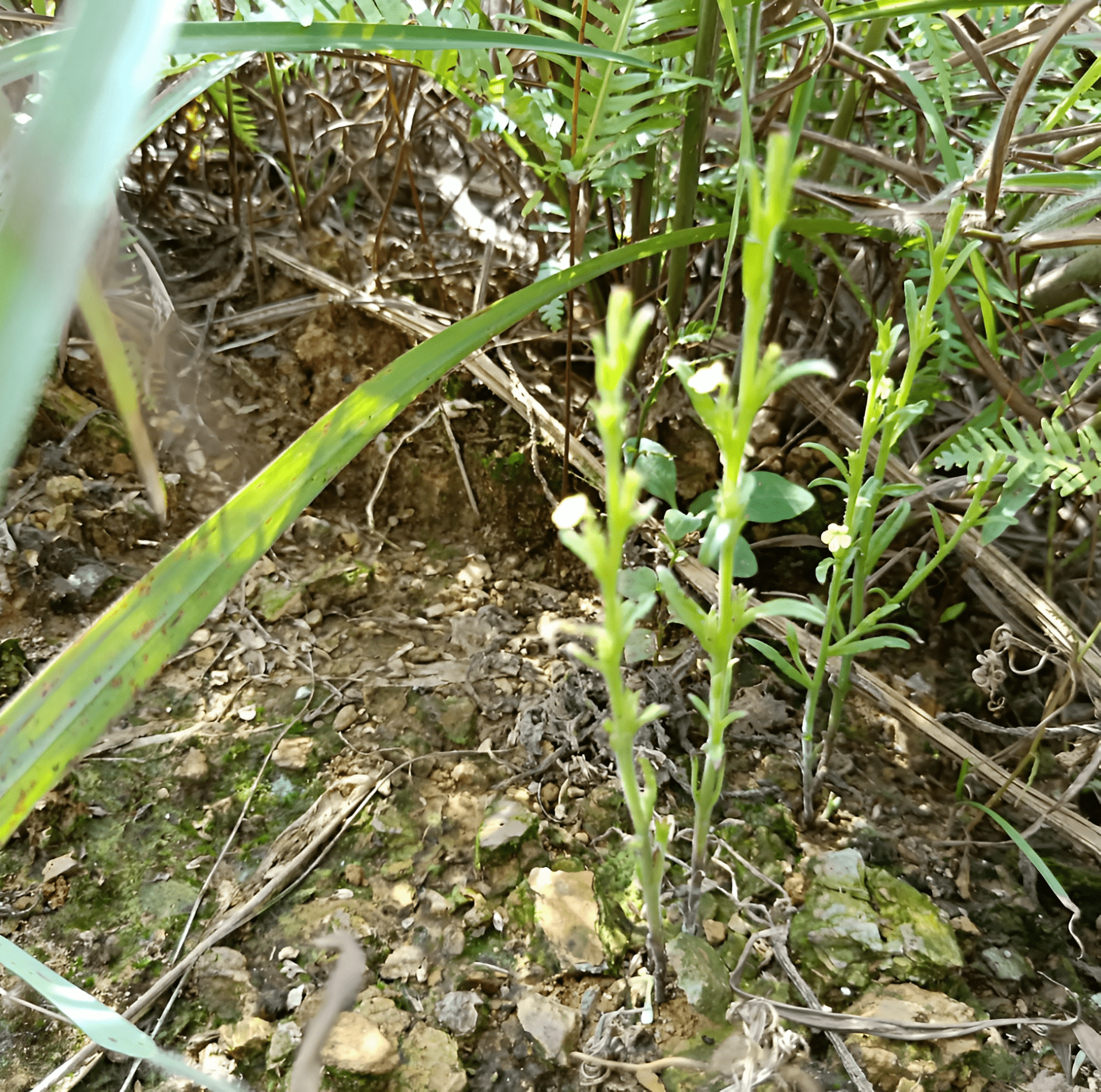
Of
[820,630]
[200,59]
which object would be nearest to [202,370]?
[200,59]

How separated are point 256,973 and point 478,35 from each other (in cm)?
98

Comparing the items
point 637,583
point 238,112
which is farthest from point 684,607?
point 238,112

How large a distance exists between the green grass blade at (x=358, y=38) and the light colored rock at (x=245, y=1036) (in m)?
0.92

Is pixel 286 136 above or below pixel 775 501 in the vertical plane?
above

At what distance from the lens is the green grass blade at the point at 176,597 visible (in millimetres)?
555

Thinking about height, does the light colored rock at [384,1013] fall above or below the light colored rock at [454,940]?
above

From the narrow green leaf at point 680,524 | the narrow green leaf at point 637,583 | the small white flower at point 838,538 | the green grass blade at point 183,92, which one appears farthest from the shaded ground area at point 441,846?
the green grass blade at point 183,92

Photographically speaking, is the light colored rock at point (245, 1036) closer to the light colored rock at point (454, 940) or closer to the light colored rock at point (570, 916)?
the light colored rock at point (454, 940)

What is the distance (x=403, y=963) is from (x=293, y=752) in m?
0.30

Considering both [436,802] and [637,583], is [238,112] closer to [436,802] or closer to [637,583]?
[637,583]

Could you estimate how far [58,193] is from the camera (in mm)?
426

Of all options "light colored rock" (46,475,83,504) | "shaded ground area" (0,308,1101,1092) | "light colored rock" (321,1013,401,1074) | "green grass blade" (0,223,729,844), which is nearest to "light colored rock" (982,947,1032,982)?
"shaded ground area" (0,308,1101,1092)

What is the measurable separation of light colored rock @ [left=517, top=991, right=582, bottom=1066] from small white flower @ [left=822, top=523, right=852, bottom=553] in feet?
1.68

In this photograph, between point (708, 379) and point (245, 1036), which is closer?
point (708, 379)
